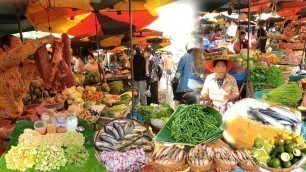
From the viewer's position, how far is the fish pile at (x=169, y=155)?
2.50 m

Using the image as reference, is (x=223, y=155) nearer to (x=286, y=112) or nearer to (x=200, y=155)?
(x=200, y=155)

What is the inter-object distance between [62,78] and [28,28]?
119 inches

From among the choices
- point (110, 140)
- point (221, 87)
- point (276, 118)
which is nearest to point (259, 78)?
point (221, 87)

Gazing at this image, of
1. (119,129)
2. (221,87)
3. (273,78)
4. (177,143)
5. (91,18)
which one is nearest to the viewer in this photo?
(177,143)

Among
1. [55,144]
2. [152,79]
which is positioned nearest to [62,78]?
[55,144]

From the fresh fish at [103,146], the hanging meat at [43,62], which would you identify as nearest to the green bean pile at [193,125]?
the fresh fish at [103,146]

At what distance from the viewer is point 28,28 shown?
6.43m

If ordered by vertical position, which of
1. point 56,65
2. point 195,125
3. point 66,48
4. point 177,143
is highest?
point 66,48

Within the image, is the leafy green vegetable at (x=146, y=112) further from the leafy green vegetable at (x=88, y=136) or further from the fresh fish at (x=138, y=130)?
the fresh fish at (x=138, y=130)

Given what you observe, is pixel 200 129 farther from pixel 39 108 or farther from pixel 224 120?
pixel 39 108

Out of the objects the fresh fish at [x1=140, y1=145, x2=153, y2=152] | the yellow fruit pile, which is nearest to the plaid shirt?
the fresh fish at [x1=140, y1=145, x2=153, y2=152]

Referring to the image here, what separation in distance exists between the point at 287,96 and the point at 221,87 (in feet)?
4.03

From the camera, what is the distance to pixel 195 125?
284 centimetres

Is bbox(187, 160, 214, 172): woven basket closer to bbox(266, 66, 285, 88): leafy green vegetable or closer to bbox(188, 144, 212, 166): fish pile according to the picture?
bbox(188, 144, 212, 166): fish pile
